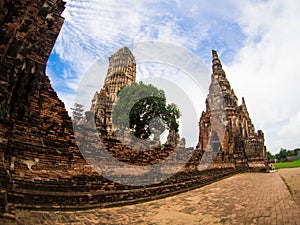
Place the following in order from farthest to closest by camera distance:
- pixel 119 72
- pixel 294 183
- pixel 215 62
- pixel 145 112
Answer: pixel 119 72
pixel 145 112
pixel 215 62
pixel 294 183

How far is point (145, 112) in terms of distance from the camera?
2506 cm

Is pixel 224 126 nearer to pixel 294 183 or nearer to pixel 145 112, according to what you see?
pixel 294 183

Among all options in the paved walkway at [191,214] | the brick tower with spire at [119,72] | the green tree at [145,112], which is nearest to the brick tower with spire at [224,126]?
the green tree at [145,112]

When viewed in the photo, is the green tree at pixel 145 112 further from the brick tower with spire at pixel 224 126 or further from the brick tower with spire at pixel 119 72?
the brick tower with spire at pixel 119 72

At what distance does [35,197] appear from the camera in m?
4.16

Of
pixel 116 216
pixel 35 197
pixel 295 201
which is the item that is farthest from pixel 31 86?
pixel 295 201

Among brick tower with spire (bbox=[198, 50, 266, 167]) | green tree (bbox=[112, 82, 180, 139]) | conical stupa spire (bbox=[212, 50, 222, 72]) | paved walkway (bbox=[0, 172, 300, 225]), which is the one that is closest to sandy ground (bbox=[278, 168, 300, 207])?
paved walkway (bbox=[0, 172, 300, 225])

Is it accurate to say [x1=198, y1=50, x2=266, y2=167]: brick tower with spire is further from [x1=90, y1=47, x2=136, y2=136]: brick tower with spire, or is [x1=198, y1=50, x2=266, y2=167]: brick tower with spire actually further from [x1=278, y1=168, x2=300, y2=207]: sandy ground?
[x1=90, y1=47, x2=136, y2=136]: brick tower with spire

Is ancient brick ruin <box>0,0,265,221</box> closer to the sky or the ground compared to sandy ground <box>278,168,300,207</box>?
closer to the sky

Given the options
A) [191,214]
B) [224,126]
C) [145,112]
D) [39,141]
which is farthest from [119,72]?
[191,214]

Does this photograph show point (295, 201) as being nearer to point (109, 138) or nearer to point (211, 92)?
point (109, 138)

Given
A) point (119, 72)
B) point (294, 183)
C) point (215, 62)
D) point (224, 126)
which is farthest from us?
point (119, 72)

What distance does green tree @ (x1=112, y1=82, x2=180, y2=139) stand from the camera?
973 inches

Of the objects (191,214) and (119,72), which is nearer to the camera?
(191,214)
